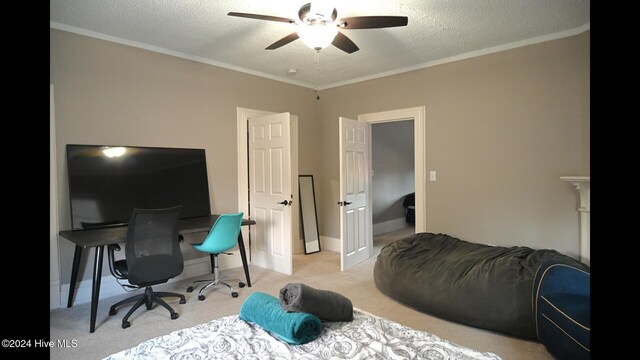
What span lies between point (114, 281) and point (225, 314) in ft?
4.38

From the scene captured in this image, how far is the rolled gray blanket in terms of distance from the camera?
1703mm

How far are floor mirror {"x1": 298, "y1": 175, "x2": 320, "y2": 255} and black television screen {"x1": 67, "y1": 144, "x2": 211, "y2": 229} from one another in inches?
61.3

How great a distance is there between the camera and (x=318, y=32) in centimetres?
237

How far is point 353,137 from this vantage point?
14.9ft

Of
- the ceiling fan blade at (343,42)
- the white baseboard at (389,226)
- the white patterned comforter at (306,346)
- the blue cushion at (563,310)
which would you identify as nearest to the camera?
the white patterned comforter at (306,346)

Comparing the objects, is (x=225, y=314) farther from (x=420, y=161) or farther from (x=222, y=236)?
(x=420, y=161)

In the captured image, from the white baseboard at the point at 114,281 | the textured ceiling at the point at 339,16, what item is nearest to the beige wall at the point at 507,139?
the textured ceiling at the point at 339,16

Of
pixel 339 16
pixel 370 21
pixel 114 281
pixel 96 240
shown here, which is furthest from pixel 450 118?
pixel 114 281

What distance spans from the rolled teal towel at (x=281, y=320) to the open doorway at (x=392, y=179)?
463 centimetres

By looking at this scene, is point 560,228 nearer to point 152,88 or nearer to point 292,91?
point 292,91

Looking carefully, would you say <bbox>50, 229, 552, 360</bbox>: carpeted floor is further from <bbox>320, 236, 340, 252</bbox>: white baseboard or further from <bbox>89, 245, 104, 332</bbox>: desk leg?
<bbox>320, 236, 340, 252</bbox>: white baseboard

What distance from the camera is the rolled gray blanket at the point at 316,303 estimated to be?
67.1 inches

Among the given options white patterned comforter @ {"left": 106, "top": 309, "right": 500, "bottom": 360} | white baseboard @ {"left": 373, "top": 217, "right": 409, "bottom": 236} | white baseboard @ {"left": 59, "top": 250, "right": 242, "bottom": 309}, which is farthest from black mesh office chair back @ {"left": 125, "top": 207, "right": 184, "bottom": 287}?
white baseboard @ {"left": 373, "top": 217, "right": 409, "bottom": 236}

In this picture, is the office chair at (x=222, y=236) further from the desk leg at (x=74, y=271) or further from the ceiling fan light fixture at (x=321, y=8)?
the ceiling fan light fixture at (x=321, y=8)
